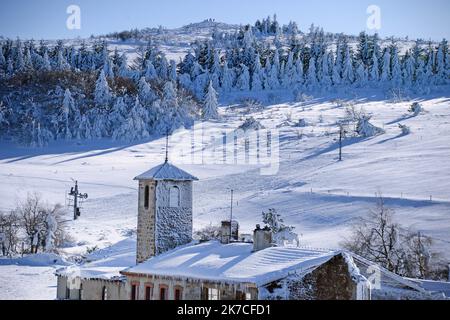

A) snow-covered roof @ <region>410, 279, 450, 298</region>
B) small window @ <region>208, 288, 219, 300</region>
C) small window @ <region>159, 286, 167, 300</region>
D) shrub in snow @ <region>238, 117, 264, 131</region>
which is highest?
shrub in snow @ <region>238, 117, 264, 131</region>

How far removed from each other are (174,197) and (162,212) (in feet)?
2.59

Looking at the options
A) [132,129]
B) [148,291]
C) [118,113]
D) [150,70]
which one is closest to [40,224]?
[148,291]

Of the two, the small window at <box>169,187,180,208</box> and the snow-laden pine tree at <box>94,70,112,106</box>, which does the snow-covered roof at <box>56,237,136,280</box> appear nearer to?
the small window at <box>169,187,180,208</box>

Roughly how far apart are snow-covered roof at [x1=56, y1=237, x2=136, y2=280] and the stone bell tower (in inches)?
54.8

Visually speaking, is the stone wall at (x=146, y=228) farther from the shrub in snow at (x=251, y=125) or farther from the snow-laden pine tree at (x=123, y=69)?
the snow-laden pine tree at (x=123, y=69)

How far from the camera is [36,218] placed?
4812 cm

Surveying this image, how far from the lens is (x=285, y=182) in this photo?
209ft

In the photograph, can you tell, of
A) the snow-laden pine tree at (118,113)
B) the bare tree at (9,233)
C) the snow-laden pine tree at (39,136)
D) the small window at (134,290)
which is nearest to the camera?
the small window at (134,290)

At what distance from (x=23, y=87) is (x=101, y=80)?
9.75 meters

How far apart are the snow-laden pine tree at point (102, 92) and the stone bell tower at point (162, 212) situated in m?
67.5

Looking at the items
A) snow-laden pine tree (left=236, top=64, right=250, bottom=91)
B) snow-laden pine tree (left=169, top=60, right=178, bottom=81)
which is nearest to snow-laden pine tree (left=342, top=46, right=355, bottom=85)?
snow-laden pine tree (left=236, top=64, right=250, bottom=91)

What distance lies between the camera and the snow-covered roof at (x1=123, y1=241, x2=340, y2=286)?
22766 millimetres

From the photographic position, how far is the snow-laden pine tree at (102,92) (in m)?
96.8

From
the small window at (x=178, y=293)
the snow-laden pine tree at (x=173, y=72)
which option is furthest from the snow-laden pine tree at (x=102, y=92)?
the small window at (x=178, y=293)
